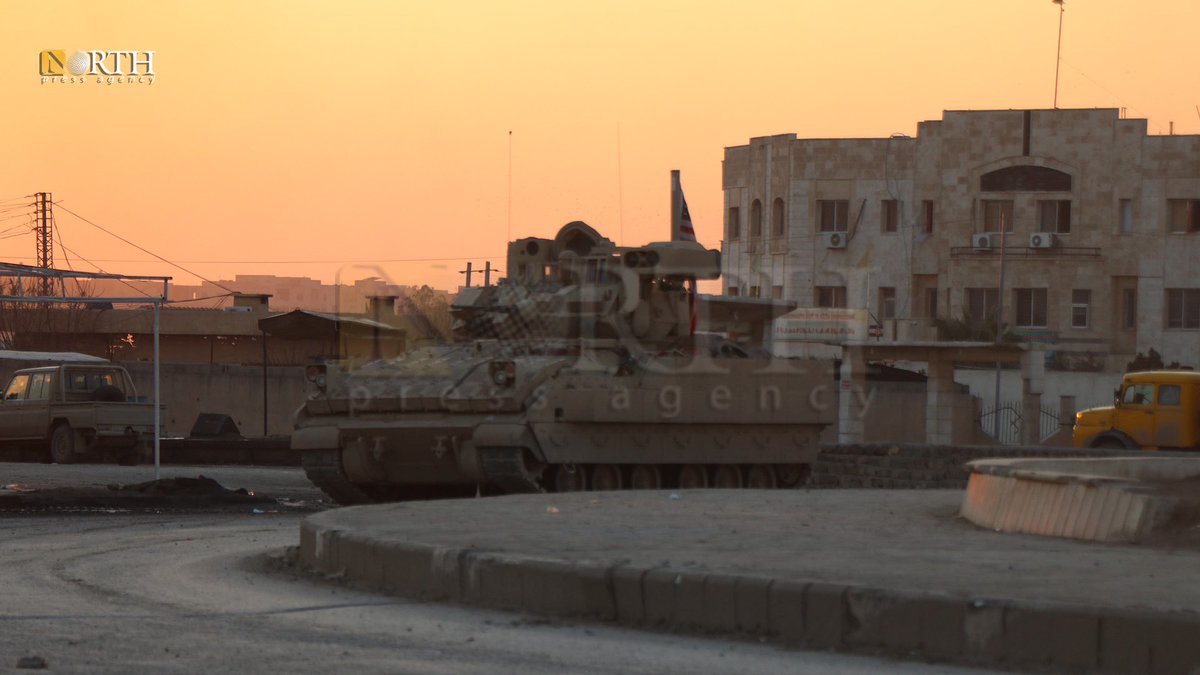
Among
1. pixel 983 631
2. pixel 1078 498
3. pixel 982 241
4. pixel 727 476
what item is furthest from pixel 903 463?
pixel 982 241

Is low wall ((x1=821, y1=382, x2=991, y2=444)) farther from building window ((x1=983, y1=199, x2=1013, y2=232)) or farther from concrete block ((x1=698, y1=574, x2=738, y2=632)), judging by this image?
concrete block ((x1=698, y1=574, x2=738, y2=632))

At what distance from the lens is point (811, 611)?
7.75 m

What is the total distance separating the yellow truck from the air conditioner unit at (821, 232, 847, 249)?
28548 millimetres

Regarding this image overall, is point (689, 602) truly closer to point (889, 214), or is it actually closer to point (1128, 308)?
point (889, 214)

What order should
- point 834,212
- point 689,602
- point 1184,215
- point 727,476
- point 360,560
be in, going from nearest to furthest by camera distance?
1. point 689,602
2. point 360,560
3. point 727,476
4. point 1184,215
5. point 834,212

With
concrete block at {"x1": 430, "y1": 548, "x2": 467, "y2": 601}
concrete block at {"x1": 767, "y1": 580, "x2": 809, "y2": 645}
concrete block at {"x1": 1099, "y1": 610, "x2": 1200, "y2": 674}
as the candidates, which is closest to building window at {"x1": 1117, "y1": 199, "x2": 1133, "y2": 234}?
concrete block at {"x1": 430, "y1": 548, "x2": 467, "y2": 601}

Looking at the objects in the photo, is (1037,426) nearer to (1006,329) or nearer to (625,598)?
(1006,329)

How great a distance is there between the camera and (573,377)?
58.0 ft

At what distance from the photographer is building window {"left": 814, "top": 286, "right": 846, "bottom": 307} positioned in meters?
62.3

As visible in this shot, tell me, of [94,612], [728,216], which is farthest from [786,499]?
[728,216]

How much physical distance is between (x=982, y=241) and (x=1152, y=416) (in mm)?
27028

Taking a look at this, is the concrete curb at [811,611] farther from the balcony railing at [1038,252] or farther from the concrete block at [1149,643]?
the balcony railing at [1038,252]

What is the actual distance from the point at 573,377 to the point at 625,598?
9335 mm

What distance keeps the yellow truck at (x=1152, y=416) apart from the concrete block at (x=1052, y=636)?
85.8 feet
